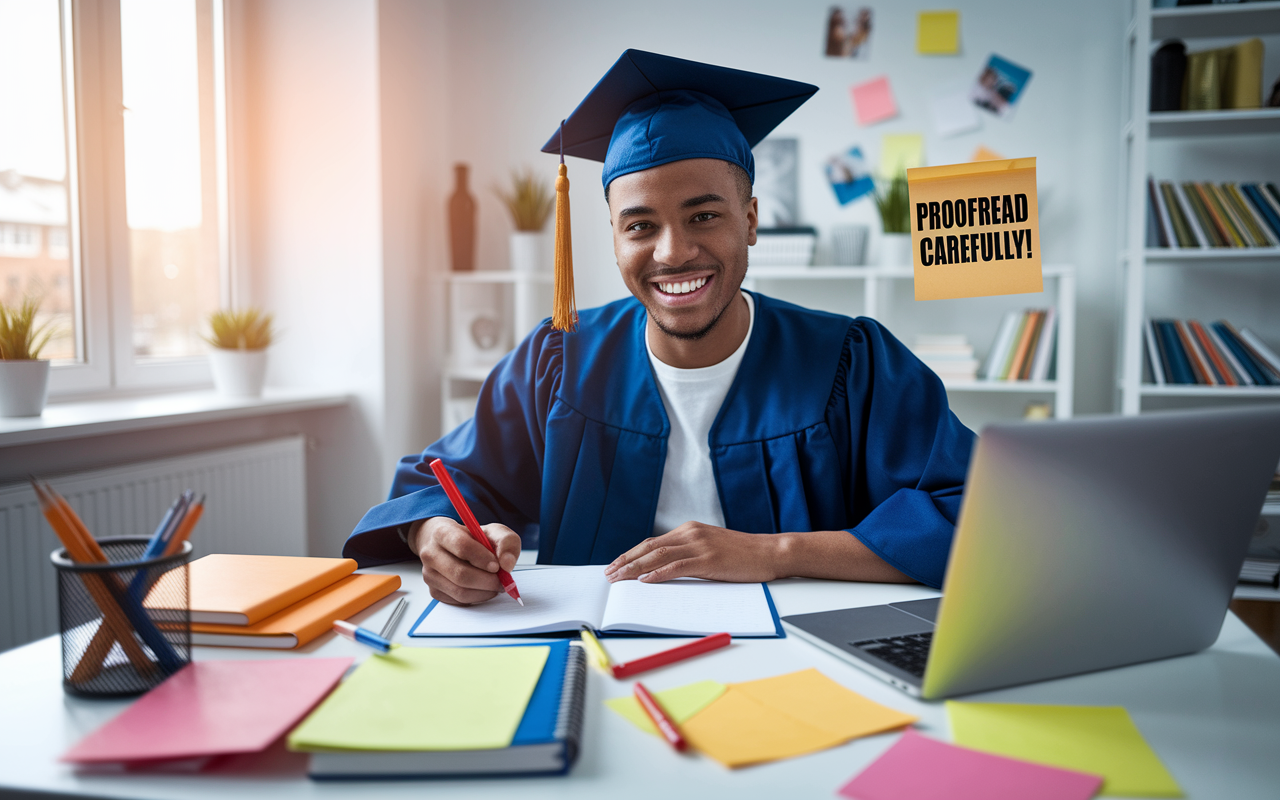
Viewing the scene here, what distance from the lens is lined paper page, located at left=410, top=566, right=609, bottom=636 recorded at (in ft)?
2.74

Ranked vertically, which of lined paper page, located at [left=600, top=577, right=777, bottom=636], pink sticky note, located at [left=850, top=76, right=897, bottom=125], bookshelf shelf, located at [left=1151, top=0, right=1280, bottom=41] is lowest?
lined paper page, located at [left=600, top=577, right=777, bottom=636]

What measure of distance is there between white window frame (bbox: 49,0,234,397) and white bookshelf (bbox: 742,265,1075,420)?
1863mm

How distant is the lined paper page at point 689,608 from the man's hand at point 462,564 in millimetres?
133

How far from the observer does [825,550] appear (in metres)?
1.04

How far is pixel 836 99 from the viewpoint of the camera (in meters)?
3.00

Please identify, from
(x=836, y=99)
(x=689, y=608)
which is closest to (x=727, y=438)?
(x=689, y=608)

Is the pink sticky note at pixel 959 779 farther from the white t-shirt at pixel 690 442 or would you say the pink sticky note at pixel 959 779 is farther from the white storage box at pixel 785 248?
the white storage box at pixel 785 248

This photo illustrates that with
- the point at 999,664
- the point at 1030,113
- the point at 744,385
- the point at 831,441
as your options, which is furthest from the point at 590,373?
the point at 1030,113

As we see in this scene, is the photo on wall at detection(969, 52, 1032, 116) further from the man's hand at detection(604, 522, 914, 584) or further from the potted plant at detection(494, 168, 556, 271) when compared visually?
the man's hand at detection(604, 522, 914, 584)

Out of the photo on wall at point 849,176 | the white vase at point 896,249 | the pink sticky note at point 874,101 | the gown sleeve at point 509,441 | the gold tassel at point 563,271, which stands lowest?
the gown sleeve at point 509,441

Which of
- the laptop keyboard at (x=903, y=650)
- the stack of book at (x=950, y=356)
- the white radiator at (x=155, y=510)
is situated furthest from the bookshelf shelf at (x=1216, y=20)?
the white radiator at (x=155, y=510)

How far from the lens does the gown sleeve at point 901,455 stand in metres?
→ 1.03

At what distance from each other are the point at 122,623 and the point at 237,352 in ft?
6.55

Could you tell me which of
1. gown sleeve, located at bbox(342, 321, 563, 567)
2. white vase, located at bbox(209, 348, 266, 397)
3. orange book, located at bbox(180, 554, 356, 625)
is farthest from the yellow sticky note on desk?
white vase, located at bbox(209, 348, 266, 397)
